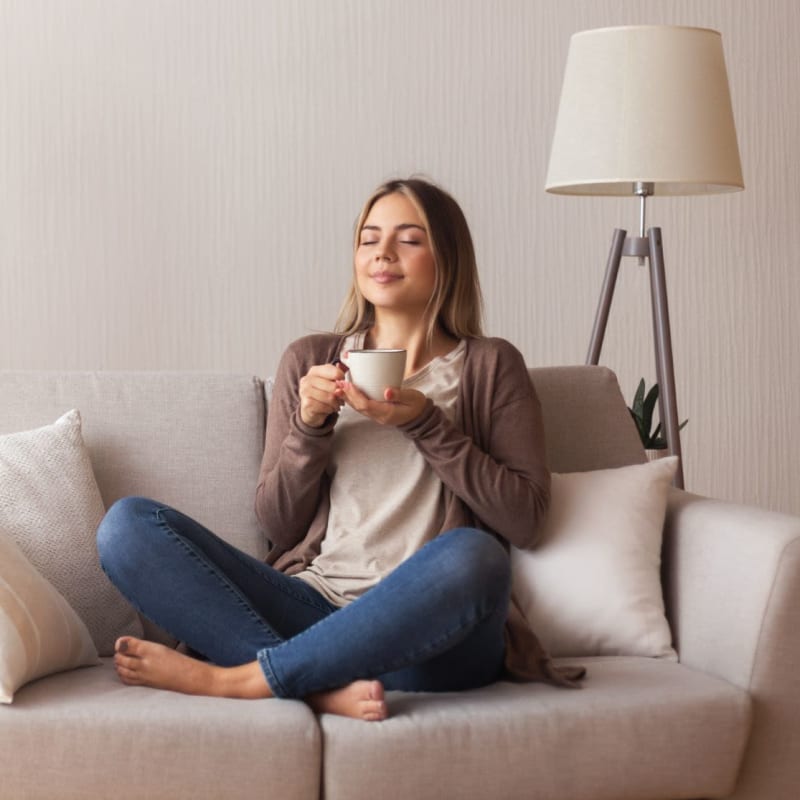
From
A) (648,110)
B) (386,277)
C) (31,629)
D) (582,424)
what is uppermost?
(648,110)

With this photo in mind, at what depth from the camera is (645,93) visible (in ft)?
8.89

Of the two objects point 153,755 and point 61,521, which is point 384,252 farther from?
point 153,755

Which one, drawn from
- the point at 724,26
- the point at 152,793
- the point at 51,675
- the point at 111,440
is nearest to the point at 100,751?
the point at 152,793

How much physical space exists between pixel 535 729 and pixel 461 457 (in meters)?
0.48

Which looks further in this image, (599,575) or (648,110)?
(648,110)

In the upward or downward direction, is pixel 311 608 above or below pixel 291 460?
below

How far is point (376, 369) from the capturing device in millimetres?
1927

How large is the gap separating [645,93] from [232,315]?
1.25 meters

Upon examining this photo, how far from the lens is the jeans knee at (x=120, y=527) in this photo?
6.18ft

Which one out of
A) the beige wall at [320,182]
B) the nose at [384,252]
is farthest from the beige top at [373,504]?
the beige wall at [320,182]

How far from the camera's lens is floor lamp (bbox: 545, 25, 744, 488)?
271 centimetres

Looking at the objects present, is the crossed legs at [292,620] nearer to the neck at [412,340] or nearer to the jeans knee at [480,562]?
the jeans knee at [480,562]

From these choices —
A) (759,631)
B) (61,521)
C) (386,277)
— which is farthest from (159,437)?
(759,631)

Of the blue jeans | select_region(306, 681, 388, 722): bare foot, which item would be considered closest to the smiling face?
the blue jeans
